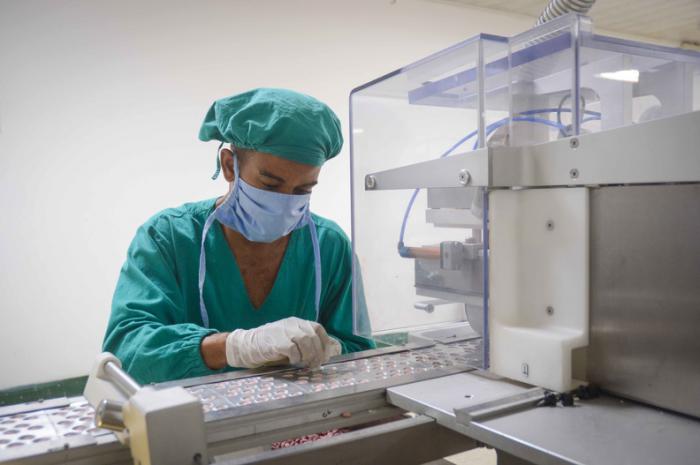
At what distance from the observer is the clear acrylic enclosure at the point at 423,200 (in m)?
0.95

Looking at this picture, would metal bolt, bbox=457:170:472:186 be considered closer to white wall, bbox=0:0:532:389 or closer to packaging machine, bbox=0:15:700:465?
packaging machine, bbox=0:15:700:465

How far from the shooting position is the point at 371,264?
1271mm

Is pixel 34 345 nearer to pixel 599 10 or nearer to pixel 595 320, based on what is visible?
pixel 595 320

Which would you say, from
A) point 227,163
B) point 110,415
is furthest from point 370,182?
point 110,415

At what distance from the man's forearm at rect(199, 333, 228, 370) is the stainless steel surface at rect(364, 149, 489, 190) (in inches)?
17.4

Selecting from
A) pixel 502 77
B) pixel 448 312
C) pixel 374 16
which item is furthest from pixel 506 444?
pixel 374 16

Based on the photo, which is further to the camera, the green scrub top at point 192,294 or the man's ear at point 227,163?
the man's ear at point 227,163

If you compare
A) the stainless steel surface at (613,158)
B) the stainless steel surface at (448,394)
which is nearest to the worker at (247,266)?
the stainless steel surface at (448,394)

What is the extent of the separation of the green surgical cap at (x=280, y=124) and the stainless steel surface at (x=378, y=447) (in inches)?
26.9

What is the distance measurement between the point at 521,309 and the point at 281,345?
42 cm

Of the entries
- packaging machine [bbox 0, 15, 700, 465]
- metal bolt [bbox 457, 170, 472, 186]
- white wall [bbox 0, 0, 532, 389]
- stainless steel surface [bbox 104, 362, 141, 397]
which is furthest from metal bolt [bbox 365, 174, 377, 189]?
white wall [bbox 0, 0, 532, 389]

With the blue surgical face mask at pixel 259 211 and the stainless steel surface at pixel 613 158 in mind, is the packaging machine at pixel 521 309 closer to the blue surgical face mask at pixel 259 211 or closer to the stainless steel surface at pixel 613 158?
the stainless steel surface at pixel 613 158

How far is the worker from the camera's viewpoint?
3.51 ft

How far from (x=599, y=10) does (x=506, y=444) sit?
13.8ft
